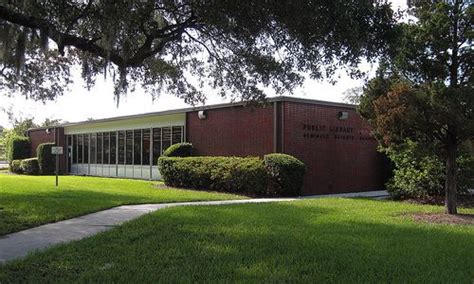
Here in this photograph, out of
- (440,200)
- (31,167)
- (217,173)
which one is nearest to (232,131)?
(217,173)

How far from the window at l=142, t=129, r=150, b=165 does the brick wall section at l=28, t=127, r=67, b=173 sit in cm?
1122

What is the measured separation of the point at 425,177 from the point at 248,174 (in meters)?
6.11

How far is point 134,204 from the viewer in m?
15.3

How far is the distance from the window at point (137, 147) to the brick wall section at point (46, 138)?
1009 cm

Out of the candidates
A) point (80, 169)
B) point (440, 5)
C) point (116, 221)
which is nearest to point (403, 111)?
point (440, 5)

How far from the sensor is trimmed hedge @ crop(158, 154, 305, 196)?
18625mm

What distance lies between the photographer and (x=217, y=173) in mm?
20250

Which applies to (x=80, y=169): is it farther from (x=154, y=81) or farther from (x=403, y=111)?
(x=403, y=111)

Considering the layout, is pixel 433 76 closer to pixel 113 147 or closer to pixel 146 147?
pixel 146 147

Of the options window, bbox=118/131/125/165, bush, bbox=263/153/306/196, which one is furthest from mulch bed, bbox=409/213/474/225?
window, bbox=118/131/125/165

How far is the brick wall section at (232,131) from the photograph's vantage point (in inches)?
819

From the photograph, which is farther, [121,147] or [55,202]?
[121,147]

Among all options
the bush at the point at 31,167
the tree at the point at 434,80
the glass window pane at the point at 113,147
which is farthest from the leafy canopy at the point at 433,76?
the bush at the point at 31,167

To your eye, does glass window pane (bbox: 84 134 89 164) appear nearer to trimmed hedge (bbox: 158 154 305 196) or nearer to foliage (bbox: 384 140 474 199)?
trimmed hedge (bbox: 158 154 305 196)
